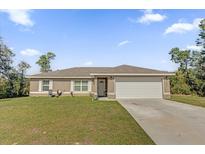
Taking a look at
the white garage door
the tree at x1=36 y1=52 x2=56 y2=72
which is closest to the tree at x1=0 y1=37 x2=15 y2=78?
the tree at x1=36 y1=52 x2=56 y2=72

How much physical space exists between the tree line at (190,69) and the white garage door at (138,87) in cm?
1014

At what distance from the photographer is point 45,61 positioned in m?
40.0

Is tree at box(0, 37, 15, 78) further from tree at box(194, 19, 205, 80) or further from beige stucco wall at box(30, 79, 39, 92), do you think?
tree at box(194, 19, 205, 80)

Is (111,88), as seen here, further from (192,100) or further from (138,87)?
(192,100)

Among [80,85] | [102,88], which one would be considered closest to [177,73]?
[102,88]

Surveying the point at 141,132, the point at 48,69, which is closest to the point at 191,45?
the point at 48,69

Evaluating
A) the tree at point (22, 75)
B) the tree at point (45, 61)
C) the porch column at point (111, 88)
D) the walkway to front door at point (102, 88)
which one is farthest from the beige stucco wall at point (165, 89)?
the tree at point (45, 61)

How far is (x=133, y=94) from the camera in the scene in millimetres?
18094

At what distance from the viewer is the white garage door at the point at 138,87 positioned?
18.1 meters

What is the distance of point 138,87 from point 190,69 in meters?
18.4

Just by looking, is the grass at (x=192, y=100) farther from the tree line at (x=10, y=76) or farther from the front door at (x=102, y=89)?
the tree line at (x=10, y=76)

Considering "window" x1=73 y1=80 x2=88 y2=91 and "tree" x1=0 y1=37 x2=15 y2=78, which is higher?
"tree" x1=0 y1=37 x2=15 y2=78

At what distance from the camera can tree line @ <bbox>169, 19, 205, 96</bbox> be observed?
27484 millimetres
